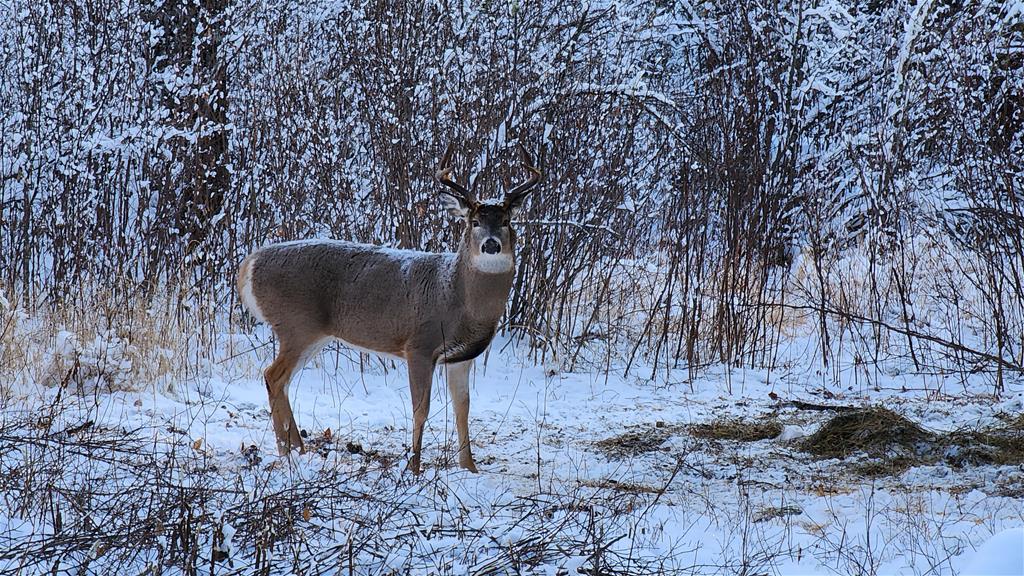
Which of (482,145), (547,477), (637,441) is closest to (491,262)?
(547,477)

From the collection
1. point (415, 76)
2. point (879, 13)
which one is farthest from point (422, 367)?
point (879, 13)

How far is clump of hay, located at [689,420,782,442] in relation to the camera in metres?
6.63

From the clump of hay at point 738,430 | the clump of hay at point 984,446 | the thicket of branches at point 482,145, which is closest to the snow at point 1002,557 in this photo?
the clump of hay at point 984,446

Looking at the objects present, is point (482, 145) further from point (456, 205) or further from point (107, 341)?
point (107, 341)

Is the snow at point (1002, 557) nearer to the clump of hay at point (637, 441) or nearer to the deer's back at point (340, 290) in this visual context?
the clump of hay at point (637, 441)

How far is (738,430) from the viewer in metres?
6.80

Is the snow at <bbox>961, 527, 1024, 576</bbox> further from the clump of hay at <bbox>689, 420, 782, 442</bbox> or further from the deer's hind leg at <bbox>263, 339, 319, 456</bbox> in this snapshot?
the deer's hind leg at <bbox>263, 339, 319, 456</bbox>

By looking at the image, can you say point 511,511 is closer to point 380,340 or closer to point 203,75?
point 380,340

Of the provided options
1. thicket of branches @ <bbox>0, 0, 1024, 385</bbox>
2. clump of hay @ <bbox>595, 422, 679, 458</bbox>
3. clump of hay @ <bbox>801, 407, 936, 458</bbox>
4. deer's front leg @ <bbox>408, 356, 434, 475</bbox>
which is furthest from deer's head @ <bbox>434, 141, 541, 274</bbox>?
thicket of branches @ <bbox>0, 0, 1024, 385</bbox>

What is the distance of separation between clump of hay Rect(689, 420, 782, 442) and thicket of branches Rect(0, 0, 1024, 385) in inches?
89.7

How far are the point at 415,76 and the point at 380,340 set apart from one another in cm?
379

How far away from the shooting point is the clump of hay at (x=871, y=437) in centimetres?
598

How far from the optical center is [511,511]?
4.63 meters

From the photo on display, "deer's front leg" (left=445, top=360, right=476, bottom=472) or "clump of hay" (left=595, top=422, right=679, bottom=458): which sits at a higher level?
"deer's front leg" (left=445, top=360, right=476, bottom=472)
